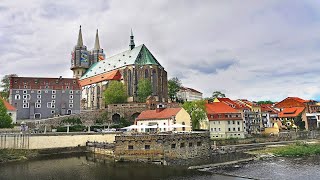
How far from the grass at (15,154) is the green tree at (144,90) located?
49.1 metres

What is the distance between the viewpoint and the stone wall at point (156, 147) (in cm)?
4579

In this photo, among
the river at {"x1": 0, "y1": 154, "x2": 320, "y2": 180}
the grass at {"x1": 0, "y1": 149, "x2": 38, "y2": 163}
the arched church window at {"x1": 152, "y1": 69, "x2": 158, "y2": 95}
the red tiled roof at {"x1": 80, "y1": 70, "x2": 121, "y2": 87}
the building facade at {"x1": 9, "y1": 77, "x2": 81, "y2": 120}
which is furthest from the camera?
the red tiled roof at {"x1": 80, "y1": 70, "x2": 121, "y2": 87}

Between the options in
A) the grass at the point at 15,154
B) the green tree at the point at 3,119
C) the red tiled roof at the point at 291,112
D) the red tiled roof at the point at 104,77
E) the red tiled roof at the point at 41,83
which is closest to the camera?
the grass at the point at 15,154

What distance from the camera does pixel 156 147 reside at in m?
45.9

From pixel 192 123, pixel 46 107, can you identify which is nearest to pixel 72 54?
pixel 46 107

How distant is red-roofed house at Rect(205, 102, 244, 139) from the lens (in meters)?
75.6

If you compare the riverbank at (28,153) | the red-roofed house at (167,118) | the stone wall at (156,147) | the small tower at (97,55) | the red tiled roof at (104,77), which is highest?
the small tower at (97,55)

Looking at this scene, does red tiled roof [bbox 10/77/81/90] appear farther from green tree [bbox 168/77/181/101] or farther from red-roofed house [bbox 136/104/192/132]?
red-roofed house [bbox 136/104/192/132]

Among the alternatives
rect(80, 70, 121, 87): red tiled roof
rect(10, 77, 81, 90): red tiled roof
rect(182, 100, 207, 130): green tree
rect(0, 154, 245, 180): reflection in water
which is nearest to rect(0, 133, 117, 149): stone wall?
rect(0, 154, 245, 180): reflection in water

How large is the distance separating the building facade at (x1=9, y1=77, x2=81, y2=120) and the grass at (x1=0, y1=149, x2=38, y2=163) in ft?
147

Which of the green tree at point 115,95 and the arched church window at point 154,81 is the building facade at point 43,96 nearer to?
the green tree at point 115,95

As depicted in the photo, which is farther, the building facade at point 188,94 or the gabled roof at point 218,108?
the building facade at point 188,94

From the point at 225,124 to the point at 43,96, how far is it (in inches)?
2285

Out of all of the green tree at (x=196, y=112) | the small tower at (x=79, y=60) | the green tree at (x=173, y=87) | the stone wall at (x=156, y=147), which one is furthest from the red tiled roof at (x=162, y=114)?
the small tower at (x=79, y=60)
